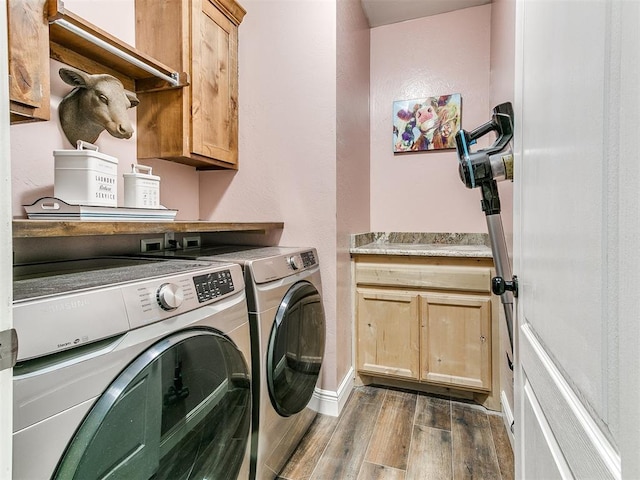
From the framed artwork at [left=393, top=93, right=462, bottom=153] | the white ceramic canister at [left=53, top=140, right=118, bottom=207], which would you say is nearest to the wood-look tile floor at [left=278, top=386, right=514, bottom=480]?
the white ceramic canister at [left=53, top=140, right=118, bottom=207]

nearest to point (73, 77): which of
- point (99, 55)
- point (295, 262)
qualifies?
point (99, 55)

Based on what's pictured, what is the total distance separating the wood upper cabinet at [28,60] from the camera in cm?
98

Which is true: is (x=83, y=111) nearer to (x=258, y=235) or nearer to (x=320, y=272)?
(x=258, y=235)

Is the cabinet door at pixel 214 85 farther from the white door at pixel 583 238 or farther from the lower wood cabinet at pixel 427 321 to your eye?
the white door at pixel 583 238

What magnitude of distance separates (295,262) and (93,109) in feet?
3.44

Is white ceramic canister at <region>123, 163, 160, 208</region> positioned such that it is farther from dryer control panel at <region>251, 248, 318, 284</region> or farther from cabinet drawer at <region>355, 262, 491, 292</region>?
cabinet drawer at <region>355, 262, 491, 292</region>

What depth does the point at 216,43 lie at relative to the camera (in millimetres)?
1892

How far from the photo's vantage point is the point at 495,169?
3.74ft

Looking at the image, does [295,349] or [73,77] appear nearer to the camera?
[73,77]

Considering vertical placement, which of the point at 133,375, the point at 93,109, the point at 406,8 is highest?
the point at 406,8

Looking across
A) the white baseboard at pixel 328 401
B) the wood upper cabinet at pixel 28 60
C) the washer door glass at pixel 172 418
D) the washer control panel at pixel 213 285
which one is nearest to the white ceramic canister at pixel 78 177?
the wood upper cabinet at pixel 28 60

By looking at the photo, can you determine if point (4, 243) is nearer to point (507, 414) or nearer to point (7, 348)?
point (7, 348)

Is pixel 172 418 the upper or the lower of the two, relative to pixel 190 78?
lower

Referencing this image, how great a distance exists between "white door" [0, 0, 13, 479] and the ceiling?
2541 millimetres
